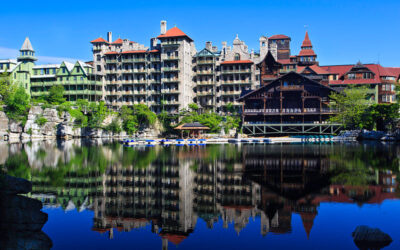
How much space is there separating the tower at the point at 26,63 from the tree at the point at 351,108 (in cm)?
7687

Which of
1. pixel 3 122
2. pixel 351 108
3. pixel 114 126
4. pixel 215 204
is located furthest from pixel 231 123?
pixel 215 204

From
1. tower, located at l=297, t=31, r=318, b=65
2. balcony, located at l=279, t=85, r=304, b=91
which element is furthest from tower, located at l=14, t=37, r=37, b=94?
tower, located at l=297, t=31, r=318, b=65

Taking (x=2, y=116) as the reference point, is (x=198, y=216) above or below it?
below

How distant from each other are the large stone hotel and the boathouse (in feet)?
22.3

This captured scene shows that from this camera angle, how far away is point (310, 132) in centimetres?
7750

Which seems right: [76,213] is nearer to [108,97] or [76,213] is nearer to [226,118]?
[226,118]

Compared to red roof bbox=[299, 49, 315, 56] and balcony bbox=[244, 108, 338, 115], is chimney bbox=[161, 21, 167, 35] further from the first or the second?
red roof bbox=[299, 49, 315, 56]

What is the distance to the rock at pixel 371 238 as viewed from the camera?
14.0 metres

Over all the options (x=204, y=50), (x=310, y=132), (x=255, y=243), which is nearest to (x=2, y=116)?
(x=204, y=50)

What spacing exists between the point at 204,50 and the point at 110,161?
60828 mm

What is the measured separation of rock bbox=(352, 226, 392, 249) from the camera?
1403 cm

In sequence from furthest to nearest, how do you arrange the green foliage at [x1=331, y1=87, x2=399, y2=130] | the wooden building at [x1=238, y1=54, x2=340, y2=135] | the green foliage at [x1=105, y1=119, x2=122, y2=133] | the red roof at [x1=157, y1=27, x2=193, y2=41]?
the red roof at [x1=157, y1=27, x2=193, y2=41] → the green foliage at [x1=105, y1=119, x2=122, y2=133] → the wooden building at [x1=238, y1=54, x2=340, y2=135] → the green foliage at [x1=331, y1=87, x2=399, y2=130]

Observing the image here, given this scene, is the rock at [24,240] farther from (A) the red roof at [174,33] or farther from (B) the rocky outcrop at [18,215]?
(A) the red roof at [174,33]

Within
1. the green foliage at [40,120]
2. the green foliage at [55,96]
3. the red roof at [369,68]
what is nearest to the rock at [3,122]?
the green foliage at [40,120]
